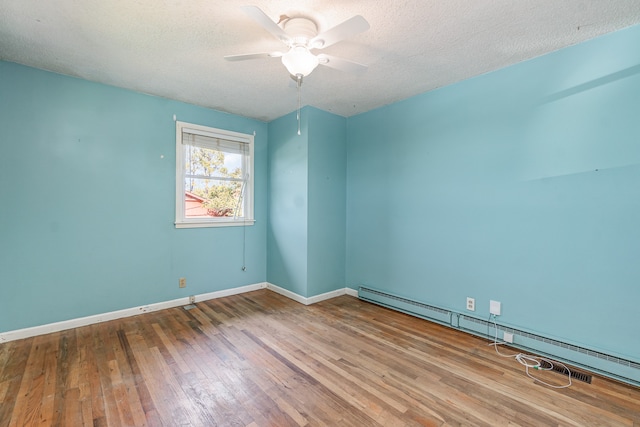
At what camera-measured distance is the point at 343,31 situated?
5.33 feet

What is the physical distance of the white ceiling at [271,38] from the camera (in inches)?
71.3

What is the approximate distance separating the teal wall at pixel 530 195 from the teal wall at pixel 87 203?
8.53 feet

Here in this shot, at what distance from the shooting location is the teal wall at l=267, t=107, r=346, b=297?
363cm

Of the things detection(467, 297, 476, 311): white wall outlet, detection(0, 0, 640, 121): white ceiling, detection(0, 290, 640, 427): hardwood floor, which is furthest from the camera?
detection(467, 297, 476, 311): white wall outlet

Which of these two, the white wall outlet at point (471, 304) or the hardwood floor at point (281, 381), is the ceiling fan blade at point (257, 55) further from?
the white wall outlet at point (471, 304)

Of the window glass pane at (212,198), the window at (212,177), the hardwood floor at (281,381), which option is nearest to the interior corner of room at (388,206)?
the window at (212,177)

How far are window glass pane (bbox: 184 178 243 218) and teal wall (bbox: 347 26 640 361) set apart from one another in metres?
2.08

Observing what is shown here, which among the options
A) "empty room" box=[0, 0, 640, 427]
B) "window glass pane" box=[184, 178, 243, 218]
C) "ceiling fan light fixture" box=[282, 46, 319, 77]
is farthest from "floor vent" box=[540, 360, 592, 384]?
"window glass pane" box=[184, 178, 243, 218]

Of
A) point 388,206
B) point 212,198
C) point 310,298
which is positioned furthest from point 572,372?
point 212,198

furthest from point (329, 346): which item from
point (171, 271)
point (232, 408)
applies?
point (171, 271)

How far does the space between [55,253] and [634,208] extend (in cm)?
486

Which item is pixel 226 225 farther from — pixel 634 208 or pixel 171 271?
pixel 634 208

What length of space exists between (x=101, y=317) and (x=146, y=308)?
41 cm

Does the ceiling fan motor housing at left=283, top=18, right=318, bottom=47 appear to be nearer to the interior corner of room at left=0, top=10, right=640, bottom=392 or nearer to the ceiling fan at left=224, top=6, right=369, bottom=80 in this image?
the ceiling fan at left=224, top=6, right=369, bottom=80
